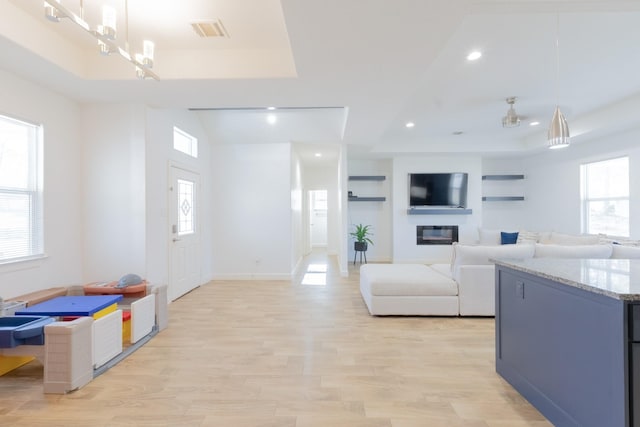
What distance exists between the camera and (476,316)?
3838 mm

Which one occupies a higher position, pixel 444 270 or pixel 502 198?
pixel 502 198

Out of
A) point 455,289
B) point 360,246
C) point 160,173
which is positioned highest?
point 160,173

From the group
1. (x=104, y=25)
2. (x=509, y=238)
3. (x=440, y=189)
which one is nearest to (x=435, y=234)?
(x=440, y=189)

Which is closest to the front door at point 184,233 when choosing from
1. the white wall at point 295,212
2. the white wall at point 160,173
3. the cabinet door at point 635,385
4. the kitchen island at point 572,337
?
the white wall at point 160,173

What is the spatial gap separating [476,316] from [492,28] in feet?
10.2

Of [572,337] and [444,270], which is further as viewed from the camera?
[444,270]

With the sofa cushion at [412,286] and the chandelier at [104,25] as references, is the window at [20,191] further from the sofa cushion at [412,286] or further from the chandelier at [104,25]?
the sofa cushion at [412,286]

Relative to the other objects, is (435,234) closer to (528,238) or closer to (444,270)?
(528,238)

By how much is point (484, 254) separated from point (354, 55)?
270 cm

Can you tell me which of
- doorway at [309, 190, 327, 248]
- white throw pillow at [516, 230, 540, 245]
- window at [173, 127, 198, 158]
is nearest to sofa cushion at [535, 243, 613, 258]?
white throw pillow at [516, 230, 540, 245]

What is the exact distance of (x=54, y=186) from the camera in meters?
3.43

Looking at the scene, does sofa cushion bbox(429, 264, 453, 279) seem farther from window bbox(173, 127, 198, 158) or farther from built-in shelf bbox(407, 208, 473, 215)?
window bbox(173, 127, 198, 158)

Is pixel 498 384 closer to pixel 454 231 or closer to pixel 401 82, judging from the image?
pixel 401 82

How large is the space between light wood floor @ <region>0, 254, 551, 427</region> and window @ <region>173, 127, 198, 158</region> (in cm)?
260
